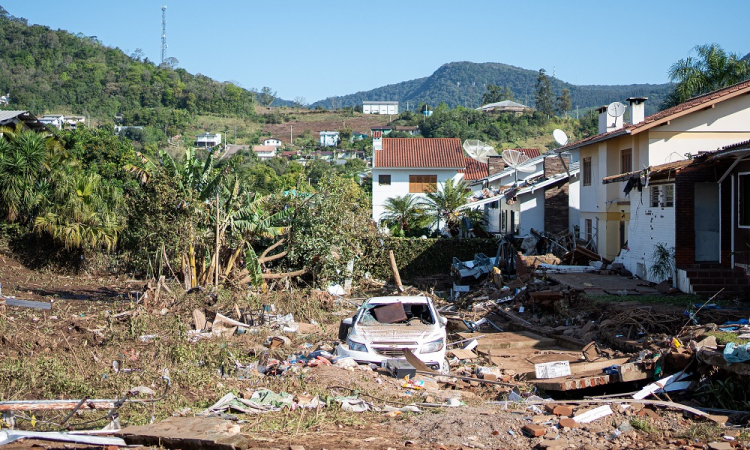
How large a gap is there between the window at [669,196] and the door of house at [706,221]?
0.71 meters

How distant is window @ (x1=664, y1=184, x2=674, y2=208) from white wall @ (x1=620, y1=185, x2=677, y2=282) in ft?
0.39

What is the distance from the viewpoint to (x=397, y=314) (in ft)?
43.7

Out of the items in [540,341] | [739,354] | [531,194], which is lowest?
[540,341]

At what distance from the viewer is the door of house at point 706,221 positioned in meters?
18.0

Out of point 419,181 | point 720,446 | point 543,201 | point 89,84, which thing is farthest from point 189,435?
point 89,84

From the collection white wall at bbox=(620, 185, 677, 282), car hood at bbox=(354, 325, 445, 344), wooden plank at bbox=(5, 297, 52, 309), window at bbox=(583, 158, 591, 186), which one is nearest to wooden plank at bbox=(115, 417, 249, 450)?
car hood at bbox=(354, 325, 445, 344)

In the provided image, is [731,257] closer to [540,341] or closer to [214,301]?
[540,341]

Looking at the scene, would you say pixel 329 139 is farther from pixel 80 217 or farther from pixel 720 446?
pixel 720 446

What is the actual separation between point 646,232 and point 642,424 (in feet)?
42.7

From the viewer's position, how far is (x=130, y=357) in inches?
494

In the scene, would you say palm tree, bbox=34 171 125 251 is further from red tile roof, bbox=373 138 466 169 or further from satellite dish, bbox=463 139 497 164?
red tile roof, bbox=373 138 466 169

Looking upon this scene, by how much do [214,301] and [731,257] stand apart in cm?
1387

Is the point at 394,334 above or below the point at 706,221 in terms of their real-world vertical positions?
below

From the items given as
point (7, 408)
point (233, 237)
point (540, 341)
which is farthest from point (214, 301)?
point (7, 408)
